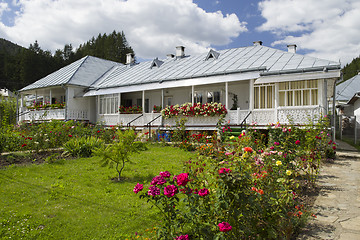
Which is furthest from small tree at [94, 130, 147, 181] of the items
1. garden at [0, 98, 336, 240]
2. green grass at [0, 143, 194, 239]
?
green grass at [0, 143, 194, 239]

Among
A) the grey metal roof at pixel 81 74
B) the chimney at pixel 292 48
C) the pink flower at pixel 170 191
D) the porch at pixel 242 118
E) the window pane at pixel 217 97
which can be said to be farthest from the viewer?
the grey metal roof at pixel 81 74

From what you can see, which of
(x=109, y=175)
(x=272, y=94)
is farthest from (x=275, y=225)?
(x=272, y=94)

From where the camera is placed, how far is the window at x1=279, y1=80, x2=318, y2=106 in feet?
38.5

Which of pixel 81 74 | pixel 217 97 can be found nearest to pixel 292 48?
pixel 217 97

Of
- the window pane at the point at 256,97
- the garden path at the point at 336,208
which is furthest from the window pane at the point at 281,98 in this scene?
the garden path at the point at 336,208

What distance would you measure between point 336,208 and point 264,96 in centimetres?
969

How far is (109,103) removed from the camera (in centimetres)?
1905

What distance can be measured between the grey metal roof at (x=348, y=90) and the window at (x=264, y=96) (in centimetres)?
1525

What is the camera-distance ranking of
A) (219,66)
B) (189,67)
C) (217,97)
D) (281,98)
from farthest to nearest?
(189,67)
(217,97)
(219,66)
(281,98)

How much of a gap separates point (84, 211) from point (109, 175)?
213 cm

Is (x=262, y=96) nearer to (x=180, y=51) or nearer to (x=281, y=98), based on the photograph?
(x=281, y=98)

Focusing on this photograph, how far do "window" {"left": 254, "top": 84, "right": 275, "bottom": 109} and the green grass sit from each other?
26.0 ft

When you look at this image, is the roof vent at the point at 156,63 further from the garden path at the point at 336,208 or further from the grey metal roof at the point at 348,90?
the grey metal roof at the point at 348,90

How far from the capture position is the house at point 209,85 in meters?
11.7
